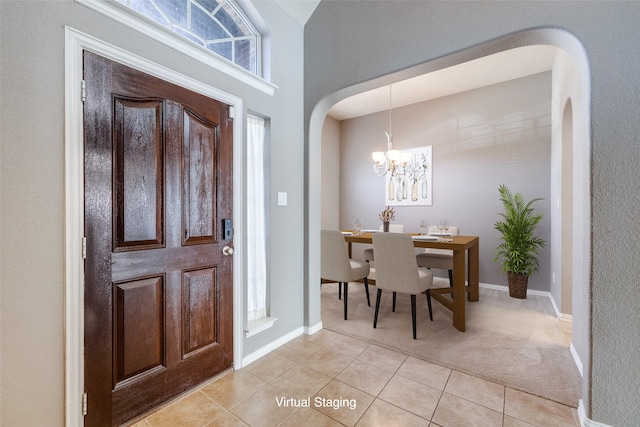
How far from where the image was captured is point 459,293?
2.69 metres

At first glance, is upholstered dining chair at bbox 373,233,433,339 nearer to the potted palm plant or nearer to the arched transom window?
the potted palm plant

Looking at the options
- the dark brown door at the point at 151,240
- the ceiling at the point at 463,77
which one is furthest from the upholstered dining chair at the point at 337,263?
the ceiling at the point at 463,77

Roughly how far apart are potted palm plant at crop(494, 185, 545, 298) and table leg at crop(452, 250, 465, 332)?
1.50m

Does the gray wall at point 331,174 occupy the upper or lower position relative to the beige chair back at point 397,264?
upper

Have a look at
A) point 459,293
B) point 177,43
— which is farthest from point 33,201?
point 459,293

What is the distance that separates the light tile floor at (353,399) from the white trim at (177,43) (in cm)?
219

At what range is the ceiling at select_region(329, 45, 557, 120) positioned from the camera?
3.40 m

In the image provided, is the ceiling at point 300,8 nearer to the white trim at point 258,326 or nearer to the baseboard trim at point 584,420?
the white trim at point 258,326

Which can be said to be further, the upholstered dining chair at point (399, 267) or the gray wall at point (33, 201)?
the upholstered dining chair at point (399, 267)

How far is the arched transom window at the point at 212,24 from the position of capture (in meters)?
1.72

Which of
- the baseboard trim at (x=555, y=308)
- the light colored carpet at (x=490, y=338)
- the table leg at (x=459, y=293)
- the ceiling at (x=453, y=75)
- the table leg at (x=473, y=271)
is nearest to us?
the light colored carpet at (x=490, y=338)

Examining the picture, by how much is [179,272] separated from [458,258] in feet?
8.22

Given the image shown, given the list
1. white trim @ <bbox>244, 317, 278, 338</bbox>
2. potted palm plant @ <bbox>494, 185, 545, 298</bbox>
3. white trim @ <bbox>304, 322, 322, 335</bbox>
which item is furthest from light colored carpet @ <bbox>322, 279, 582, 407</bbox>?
white trim @ <bbox>244, 317, 278, 338</bbox>

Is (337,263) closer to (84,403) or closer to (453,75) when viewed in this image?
(84,403)
